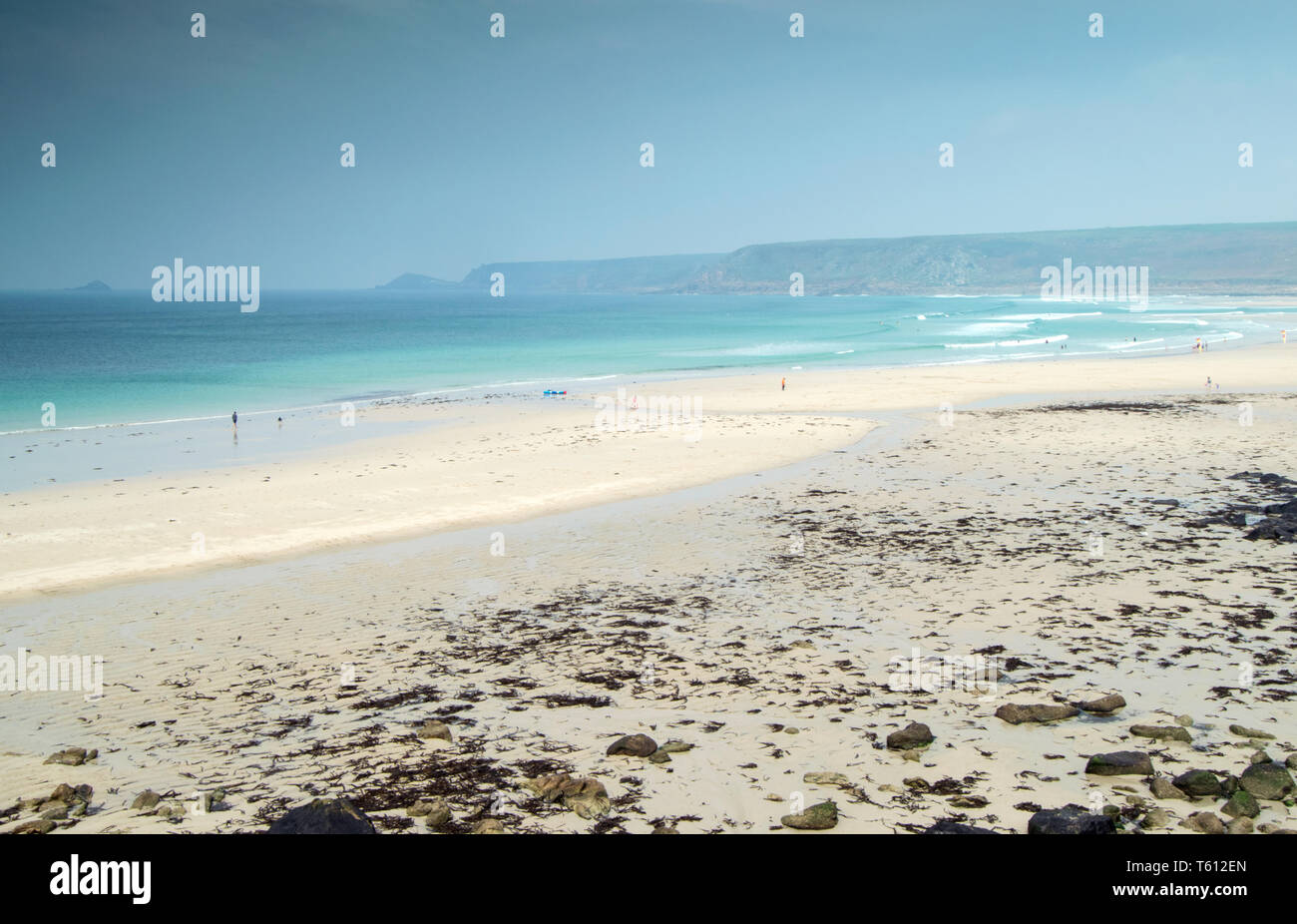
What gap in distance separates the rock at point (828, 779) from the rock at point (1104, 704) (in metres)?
2.31

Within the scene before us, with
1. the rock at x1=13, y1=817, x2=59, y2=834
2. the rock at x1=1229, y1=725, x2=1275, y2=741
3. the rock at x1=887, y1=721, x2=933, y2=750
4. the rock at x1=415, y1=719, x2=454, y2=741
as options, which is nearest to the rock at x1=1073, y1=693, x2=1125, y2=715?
the rock at x1=1229, y1=725, x2=1275, y2=741

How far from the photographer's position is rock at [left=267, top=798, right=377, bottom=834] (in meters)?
4.77

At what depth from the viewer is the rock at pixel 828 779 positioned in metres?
6.08

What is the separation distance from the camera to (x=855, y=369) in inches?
1789

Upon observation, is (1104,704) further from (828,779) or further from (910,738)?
(828,779)

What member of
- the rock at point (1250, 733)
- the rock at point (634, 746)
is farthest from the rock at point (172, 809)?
the rock at point (1250, 733)

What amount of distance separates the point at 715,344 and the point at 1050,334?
80.7 feet

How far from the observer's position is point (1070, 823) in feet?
16.7

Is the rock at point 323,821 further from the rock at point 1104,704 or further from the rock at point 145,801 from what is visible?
the rock at point 1104,704

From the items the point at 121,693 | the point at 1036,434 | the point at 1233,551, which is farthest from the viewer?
the point at 1036,434
